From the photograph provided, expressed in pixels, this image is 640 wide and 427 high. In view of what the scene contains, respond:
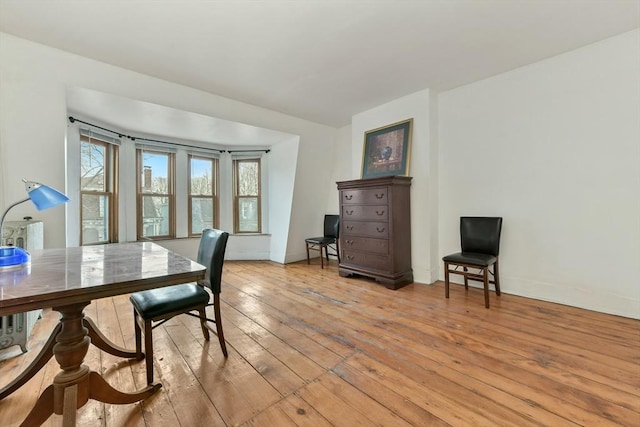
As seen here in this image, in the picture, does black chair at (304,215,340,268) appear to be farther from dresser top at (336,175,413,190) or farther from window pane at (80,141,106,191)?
window pane at (80,141,106,191)

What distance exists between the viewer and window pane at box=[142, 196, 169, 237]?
4476 mm

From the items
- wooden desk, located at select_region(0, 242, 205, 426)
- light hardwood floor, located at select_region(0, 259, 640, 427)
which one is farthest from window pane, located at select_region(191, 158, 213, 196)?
wooden desk, located at select_region(0, 242, 205, 426)

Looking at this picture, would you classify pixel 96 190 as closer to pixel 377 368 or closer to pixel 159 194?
pixel 159 194

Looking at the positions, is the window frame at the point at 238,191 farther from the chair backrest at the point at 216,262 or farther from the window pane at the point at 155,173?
the chair backrest at the point at 216,262

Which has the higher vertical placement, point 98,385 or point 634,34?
point 634,34

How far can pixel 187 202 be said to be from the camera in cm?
486

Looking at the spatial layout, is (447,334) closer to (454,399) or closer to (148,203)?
(454,399)

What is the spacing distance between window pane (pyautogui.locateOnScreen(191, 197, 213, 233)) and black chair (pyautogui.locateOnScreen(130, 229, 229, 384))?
323 cm

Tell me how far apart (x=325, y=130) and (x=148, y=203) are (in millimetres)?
3251

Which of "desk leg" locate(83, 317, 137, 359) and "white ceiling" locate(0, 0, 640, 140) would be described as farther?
"white ceiling" locate(0, 0, 640, 140)

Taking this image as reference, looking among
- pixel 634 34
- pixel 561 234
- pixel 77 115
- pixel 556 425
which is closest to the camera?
pixel 556 425

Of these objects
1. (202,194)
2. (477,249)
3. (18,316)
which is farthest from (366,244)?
(202,194)

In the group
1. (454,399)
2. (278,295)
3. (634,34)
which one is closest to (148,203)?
(278,295)

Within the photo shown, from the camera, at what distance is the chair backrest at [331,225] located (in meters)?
4.63
